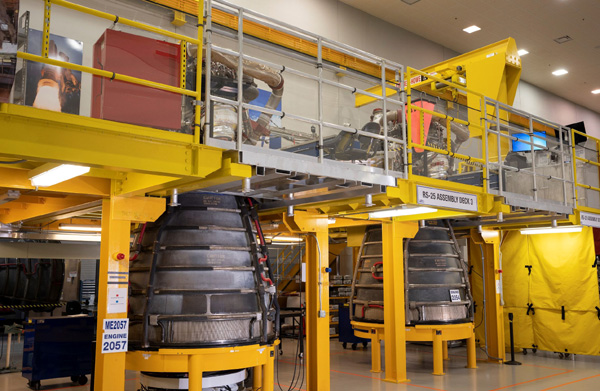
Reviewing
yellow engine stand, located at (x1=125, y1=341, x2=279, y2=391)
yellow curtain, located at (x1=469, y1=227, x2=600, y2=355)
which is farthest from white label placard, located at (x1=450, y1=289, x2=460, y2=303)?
yellow engine stand, located at (x1=125, y1=341, x2=279, y2=391)

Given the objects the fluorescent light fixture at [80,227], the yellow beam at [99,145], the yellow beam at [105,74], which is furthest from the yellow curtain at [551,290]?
the yellow beam at [105,74]

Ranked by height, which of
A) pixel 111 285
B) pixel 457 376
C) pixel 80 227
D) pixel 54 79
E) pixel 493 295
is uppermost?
pixel 54 79

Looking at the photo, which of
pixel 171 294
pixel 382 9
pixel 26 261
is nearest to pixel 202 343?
pixel 171 294

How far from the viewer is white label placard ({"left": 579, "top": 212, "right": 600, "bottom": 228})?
12808 millimetres

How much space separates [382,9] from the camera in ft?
57.2

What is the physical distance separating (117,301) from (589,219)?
35.8 feet

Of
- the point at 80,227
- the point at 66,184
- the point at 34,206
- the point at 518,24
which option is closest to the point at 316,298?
the point at 66,184

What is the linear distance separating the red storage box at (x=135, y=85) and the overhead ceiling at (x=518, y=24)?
12245 millimetres

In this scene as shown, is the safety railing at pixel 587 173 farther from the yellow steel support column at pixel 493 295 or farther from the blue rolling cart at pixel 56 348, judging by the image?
the blue rolling cart at pixel 56 348

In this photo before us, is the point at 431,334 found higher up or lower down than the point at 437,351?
higher up

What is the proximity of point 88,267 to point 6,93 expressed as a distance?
78.6ft

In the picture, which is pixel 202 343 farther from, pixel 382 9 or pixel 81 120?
pixel 382 9

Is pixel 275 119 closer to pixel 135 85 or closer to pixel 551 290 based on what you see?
pixel 135 85

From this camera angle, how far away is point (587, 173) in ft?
45.1
